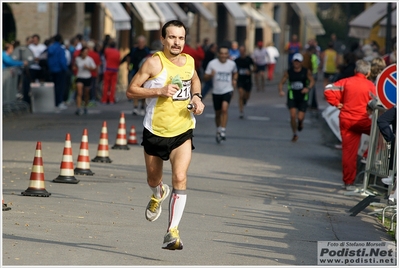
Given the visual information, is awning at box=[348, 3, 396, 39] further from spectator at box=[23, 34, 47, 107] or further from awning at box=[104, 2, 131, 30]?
spectator at box=[23, 34, 47, 107]

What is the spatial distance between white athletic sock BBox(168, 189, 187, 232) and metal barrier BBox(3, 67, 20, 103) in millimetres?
15179

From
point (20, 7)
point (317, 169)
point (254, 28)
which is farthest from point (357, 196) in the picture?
point (254, 28)

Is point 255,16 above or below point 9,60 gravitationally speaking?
above

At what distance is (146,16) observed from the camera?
118 ft

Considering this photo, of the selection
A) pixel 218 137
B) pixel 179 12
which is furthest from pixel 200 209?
pixel 179 12

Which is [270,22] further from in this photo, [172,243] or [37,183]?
[172,243]

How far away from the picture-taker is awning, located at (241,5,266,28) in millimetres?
58869

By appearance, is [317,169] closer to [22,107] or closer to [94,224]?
[94,224]

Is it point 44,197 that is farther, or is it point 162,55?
point 44,197

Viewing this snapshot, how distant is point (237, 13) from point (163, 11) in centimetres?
1334

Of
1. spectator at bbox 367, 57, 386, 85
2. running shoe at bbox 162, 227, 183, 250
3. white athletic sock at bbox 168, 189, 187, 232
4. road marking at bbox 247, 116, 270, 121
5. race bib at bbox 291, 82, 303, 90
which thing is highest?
spectator at bbox 367, 57, 386, 85

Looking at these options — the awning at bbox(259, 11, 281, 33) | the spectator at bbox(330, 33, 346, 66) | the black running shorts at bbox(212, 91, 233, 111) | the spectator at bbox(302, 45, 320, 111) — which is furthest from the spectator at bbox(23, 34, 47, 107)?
the awning at bbox(259, 11, 281, 33)

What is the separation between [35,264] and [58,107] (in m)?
19.9

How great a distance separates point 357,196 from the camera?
1255 cm
